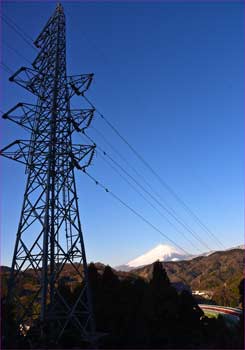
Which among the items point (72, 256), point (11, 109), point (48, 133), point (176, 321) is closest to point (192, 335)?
point (176, 321)

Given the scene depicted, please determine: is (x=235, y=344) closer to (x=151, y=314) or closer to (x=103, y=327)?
(x=151, y=314)

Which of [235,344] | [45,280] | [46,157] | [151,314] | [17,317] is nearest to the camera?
[45,280]

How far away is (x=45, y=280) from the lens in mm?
17297

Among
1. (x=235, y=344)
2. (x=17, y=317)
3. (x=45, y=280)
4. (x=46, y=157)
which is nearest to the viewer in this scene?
(x=45, y=280)

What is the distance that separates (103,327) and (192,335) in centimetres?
778

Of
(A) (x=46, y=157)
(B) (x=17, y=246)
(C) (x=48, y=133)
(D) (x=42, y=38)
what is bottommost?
(B) (x=17, y=246)

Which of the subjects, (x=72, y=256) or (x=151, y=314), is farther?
(x=151, y=314)

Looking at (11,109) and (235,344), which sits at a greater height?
(11,109)

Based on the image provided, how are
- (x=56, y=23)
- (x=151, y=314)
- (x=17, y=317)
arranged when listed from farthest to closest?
(x=151, y=314) → (x=56, y=23) → (x=17, y=317)

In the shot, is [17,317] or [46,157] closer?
[17,317]

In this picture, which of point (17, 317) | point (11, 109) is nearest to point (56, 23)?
point (11, 109)

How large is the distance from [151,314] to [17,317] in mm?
12654

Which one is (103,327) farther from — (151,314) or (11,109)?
(11,109)

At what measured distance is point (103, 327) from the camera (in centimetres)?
2828
